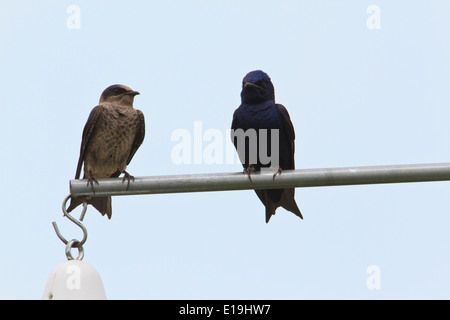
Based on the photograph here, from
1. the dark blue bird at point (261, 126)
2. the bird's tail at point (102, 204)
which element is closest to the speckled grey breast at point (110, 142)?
the bird's tail at point (102, 204)

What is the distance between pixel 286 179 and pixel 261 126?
11.0 feet

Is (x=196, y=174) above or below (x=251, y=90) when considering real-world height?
below

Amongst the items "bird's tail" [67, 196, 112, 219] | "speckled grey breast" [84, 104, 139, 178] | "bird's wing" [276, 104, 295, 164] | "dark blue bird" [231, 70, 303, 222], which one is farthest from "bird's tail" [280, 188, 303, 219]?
"speckled grey breast" [84, 104, 139, 178]

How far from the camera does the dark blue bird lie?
7660mm

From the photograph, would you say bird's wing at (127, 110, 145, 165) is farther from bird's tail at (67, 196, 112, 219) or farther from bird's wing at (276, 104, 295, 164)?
bird's wing at (276, 104, 295, 164)

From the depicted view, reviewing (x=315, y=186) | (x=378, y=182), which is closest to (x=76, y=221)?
(x=315, y=186)

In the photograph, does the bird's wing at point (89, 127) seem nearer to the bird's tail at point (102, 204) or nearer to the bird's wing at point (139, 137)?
the bird's wing at point (139, 137)

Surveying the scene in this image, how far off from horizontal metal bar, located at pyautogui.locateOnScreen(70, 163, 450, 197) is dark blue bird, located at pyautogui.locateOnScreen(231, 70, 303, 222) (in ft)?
9.64

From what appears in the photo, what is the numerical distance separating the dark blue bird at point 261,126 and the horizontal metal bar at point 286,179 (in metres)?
2.94
